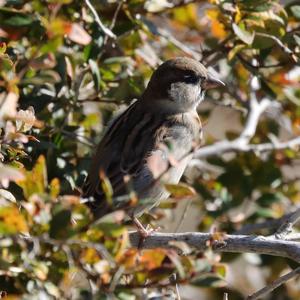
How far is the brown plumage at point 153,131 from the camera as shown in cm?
321

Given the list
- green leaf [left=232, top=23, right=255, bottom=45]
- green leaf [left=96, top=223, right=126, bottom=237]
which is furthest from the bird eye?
green leaf [left=96, top=223, right=126, bottom=237]

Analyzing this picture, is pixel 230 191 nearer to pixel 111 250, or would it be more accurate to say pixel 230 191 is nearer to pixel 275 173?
pixel 275 173

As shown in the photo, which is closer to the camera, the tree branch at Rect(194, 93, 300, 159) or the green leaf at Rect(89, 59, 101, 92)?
the green leaf at Rect(89, 59, 101, 92)

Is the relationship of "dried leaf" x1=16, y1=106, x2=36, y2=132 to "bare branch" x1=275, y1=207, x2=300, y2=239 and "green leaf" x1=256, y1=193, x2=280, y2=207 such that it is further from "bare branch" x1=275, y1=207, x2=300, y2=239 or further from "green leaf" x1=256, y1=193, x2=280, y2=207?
"green leaf" x1=256, y1=193, x2=280, y2=207

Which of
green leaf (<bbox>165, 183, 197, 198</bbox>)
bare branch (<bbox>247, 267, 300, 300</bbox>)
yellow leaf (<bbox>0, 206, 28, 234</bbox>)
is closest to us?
yellow leaf (<bbox>0, 206, 28, 234</bbox>)

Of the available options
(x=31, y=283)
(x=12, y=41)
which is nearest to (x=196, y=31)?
(x=12, y=41)

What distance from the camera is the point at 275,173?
384 centimetres

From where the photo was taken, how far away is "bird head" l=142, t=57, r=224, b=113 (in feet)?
11.7

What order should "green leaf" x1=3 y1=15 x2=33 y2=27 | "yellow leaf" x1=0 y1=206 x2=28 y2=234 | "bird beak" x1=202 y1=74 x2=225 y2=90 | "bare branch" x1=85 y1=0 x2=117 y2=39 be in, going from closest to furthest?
"yellow leaf" x1=0 y1=206 x2=28 y2=234 → "green leaf" x1=3 y1=15 x2=33 y2=27 → "bare branch" x1=85 y1=0 x2=117 y2=39 → "bird beak" x1=202 y1=74 x2=225 y2=90

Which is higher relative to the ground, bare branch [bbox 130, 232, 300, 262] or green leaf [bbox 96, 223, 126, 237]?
green leaf [bbox 96, 223, 126, 237]

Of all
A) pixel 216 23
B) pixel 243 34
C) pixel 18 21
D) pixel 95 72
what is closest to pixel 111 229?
pixel 18 21

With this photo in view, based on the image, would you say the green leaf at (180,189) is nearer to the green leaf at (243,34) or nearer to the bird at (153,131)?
the bird at (153,131)

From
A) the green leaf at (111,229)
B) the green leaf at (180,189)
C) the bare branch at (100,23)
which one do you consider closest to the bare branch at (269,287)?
the green leaf at (180,189)

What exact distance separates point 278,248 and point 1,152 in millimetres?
935
